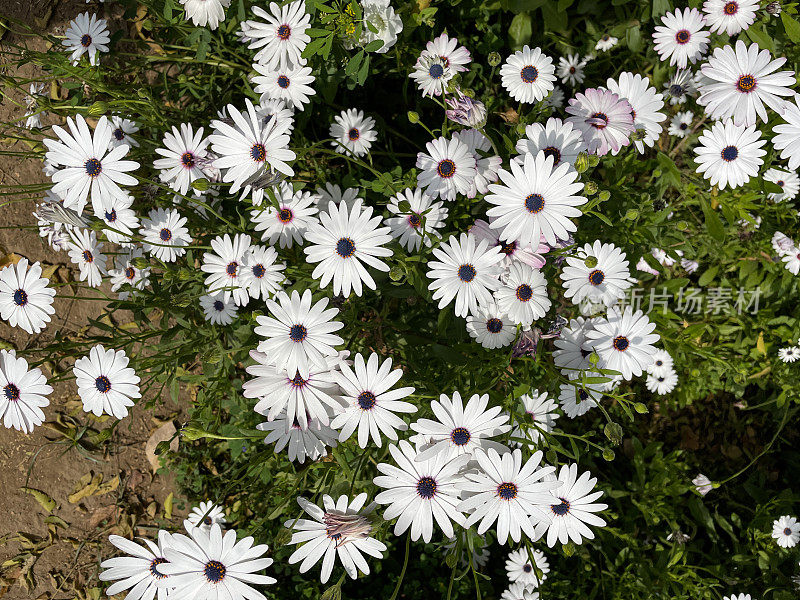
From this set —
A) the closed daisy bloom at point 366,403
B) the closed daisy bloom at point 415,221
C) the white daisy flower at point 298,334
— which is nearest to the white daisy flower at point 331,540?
the closed daisy bloom at point 366,403

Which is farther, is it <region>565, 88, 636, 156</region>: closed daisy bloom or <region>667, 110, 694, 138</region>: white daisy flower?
<region>667, 110, 694, 138</region>: white daisy flower

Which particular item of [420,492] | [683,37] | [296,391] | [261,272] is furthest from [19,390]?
[683,37]

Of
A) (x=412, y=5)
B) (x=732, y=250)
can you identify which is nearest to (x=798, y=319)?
(x=732, y=250)

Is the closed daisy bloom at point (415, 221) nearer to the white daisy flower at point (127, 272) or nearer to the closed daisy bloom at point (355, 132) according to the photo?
the closed daisy bloom at point (355, 132)

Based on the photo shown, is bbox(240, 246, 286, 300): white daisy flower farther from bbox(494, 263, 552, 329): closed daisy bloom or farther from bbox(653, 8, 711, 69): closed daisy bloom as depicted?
bbox(653, 8, 711, 69): closed daisy bloom

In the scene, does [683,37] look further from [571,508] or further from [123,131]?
[123,131]

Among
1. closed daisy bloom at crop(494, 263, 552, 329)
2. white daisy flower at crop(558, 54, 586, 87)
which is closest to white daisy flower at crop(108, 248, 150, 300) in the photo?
closed daisy bloom at crop(494, 263, 552, 329)
